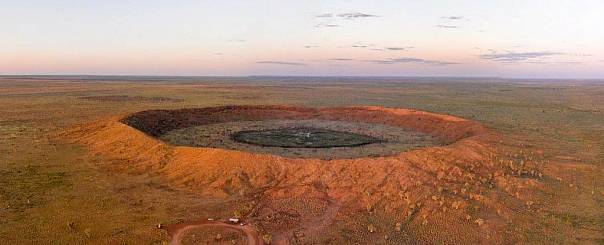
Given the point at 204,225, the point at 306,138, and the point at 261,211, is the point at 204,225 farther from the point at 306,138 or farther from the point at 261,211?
the point at 306,138

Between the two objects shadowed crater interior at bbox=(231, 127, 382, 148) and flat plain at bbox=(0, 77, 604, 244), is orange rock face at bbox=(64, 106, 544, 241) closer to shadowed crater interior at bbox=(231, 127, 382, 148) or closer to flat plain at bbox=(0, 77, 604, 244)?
flat plain at bbox=(0, 77, 604, 244)

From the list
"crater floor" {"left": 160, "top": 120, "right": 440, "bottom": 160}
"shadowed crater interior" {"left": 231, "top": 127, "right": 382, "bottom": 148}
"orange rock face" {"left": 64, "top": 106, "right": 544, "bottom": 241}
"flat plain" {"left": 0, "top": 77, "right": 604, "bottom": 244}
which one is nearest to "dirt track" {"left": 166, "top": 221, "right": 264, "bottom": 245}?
"flat plain" {"left": 0, "top": 77, "right": 604, "bottom": 244}

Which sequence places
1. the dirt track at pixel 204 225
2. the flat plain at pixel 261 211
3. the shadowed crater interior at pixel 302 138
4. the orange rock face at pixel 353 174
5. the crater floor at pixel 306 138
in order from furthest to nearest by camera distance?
1. the shadowed crater interior at pixel 302 138
2. the crater floor at pixel 306 138
3. the orange rock face at pixel 353 174
4. the flat plain at pixel 261 211
5. the dirt track at pixel 204 225

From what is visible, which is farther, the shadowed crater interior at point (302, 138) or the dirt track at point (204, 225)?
the shadowed crater interior at point (302, 138)

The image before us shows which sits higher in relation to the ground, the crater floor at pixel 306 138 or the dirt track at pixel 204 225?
the crater floor at pixel 306 138

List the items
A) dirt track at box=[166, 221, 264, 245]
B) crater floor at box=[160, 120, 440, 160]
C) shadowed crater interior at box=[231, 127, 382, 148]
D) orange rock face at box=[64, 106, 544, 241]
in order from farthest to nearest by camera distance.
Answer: shadowed crater interior at box=[231, 127, 382, 148], crater floor at box=[160, 120, 440, 160], orange rock face at box=[64, 106, 544, 241], dirt track at box=[166, 221, 264, 245]

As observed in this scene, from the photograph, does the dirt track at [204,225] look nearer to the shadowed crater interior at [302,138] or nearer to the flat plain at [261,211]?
the flat plain at [261,211]

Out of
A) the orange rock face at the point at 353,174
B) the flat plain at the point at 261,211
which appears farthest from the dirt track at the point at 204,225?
the orange rock face at the point at 353,174


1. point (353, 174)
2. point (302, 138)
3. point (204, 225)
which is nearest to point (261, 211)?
point (204, 225)

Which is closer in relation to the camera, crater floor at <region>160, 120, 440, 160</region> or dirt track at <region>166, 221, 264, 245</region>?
dirt track at <region>166, 221, 264, 245</region>

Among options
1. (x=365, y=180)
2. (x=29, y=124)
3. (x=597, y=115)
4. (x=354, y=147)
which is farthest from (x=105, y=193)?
(x=597, y=115)
